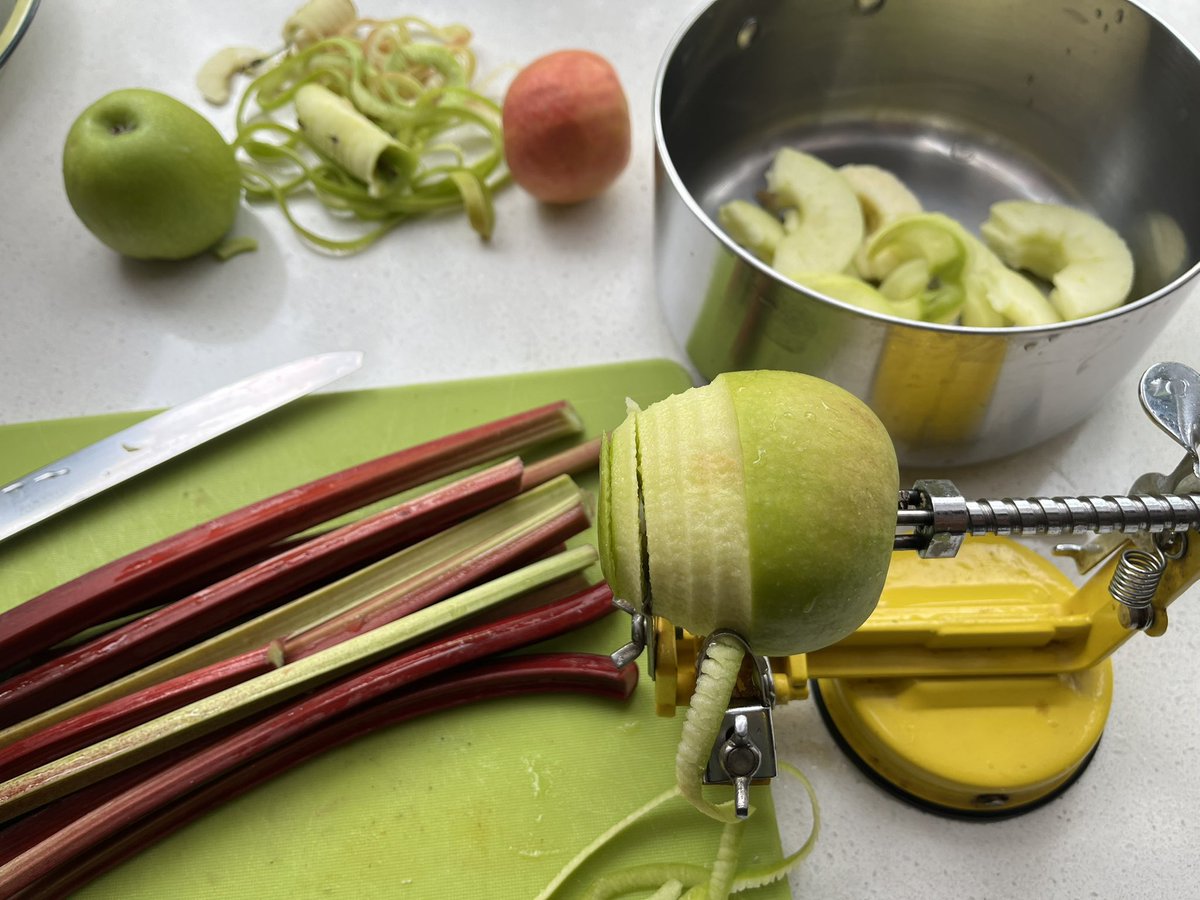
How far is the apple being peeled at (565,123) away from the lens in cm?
152

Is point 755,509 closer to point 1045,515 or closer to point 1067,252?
point 1045,515

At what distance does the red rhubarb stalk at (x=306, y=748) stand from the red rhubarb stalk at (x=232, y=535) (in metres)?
0.21

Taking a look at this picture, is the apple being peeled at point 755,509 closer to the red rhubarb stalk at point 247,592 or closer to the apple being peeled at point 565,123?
the red rhubarb stalk at point 247,592

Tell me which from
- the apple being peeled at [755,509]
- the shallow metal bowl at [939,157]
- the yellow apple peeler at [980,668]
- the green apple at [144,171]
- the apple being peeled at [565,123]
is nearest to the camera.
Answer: the apple being peeled at [755,509]

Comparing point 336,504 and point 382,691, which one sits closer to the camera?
point 382,691

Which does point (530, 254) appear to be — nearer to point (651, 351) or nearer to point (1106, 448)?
point (651, 351)

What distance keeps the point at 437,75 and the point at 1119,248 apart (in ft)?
4.03

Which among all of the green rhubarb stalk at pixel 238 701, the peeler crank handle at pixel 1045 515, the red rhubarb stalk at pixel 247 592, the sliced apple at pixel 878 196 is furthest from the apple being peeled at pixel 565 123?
the peeler crank handle at pixel 1045 515

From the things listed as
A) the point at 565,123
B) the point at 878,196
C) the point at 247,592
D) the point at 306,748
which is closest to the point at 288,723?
the point at 306,748

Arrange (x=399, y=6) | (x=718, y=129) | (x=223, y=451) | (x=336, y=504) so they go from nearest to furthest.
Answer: (x=336, y=504)
(x=223, y=451)
(x=718, y=129)
(x=399, y=6)

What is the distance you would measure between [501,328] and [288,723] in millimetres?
722

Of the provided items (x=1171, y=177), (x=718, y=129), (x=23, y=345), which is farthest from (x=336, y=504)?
(x=1171, y=177)

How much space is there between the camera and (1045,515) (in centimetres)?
84

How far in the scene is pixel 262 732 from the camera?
1122mm
